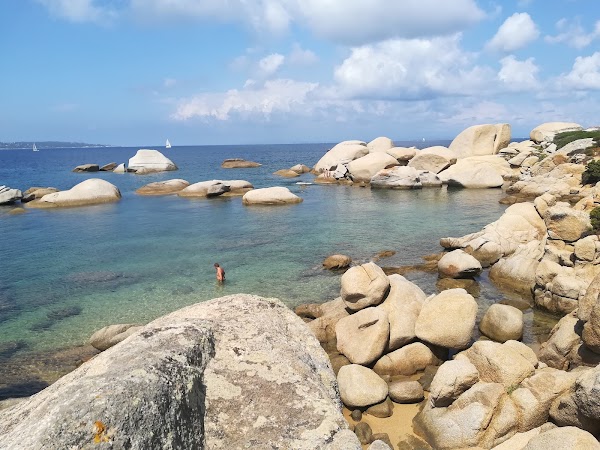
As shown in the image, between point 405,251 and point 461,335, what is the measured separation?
42.0 ft

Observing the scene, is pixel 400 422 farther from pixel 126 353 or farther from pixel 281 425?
pixel 126 353

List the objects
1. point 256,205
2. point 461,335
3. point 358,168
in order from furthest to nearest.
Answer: point 358,168
point 256,205
point 461,335

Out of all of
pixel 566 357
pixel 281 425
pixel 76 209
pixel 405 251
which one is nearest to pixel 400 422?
pixel 566 357

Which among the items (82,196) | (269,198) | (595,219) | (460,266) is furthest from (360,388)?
(82,196)

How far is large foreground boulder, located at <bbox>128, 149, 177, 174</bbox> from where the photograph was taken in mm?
80875

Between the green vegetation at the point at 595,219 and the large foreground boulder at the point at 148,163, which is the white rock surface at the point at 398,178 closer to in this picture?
the green vegetation at the point at 595,219

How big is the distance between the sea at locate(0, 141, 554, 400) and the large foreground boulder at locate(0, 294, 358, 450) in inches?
400

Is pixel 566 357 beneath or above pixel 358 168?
beneath

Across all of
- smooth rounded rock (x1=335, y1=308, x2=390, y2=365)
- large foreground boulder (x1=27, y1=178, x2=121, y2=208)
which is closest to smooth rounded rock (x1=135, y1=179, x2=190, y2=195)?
large foreground boulder (x1=27, y1=178, x2=121, y2=208)

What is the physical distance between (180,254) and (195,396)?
22.5m

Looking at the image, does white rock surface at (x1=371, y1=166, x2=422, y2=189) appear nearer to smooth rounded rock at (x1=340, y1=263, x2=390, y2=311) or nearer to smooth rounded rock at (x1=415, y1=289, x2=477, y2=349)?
smooth rounded rock at (x1=340, y1=263, x2=390, y2=311)

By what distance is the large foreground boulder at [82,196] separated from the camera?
145ft

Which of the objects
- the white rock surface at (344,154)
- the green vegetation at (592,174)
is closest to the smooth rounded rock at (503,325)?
the green vegetation at (592,174)

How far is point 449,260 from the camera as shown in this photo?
2011 cm
